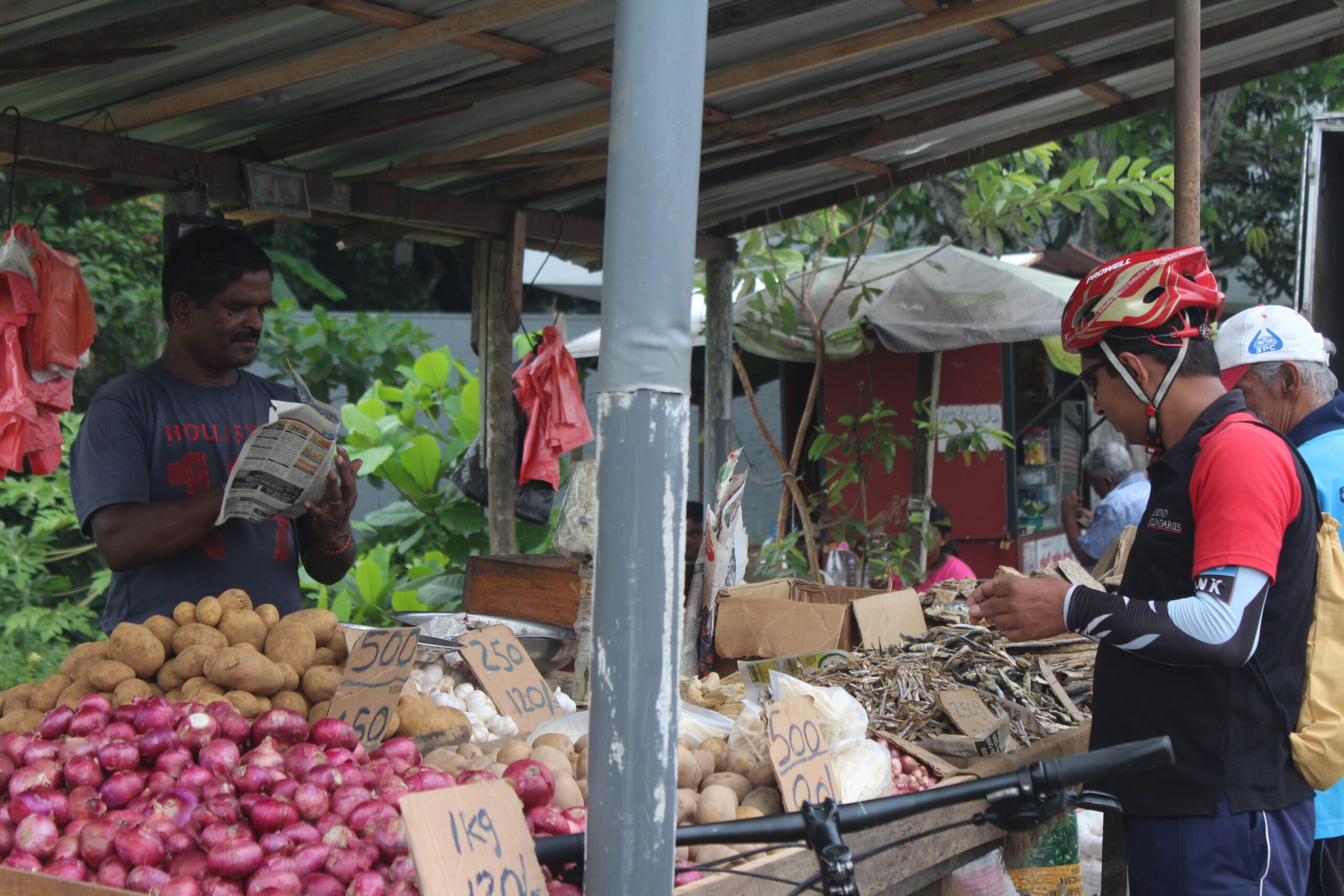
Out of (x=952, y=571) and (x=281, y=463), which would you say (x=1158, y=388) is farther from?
(x=952, y=571)

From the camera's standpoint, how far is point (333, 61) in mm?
3324

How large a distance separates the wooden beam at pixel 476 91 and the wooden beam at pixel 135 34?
0.85 m

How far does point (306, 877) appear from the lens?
174cm

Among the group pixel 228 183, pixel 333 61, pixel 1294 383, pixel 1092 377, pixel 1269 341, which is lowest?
pixel 1092 377

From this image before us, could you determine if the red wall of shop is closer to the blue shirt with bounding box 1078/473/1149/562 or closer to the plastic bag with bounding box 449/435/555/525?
the blue shirt with bounding box 1078/473/1149/562

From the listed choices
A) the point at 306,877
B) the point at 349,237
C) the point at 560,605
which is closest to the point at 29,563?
the point at 349,237

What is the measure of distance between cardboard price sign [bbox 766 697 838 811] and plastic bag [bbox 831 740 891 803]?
8cm

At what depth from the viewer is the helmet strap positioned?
6.91 ft

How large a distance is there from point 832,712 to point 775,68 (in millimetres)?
2632

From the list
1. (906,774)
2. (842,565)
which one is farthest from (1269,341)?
(842,565)

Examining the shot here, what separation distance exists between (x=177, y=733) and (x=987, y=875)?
2.29m

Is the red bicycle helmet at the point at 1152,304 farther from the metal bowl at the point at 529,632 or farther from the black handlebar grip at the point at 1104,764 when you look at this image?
the metal bowl at the point at 529,632

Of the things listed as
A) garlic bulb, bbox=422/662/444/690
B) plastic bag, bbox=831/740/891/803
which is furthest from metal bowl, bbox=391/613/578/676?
plastic bag, bbox=831/740/891/803

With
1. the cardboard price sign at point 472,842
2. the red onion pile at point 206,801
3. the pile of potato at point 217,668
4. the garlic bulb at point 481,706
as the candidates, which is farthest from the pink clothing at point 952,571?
the cardboard price sign at point 472,842
